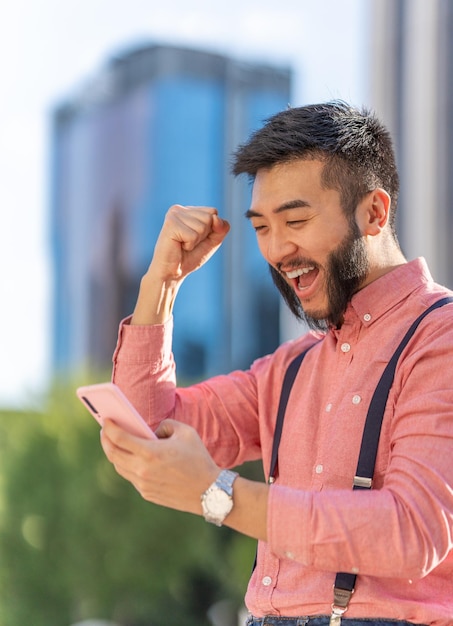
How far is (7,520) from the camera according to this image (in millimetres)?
11477

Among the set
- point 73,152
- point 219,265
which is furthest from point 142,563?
point 73,152

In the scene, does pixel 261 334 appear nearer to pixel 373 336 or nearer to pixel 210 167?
pixel 210 167

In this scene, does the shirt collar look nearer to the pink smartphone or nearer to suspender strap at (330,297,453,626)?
suspender strap at (330,297,453,626)

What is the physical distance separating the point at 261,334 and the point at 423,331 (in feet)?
83.7

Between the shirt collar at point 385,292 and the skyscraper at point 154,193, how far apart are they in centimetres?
2278

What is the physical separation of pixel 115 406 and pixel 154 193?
1108 inches

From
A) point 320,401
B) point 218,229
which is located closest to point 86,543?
point 218,229

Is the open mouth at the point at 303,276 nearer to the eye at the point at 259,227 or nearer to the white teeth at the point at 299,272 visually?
the white teeth at the point at 299,272

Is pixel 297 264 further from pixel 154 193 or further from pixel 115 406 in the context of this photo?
pixel 154 193

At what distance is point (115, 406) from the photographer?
199 centimetres

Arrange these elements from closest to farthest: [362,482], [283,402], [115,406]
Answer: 1. [115,406]
2. [362,482]
3. [283,402]

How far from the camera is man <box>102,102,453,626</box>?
1.97 m

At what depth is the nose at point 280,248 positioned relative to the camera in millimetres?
2363

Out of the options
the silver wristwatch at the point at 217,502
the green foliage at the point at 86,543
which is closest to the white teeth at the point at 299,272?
the silver wristwatch at the point at 217,502
